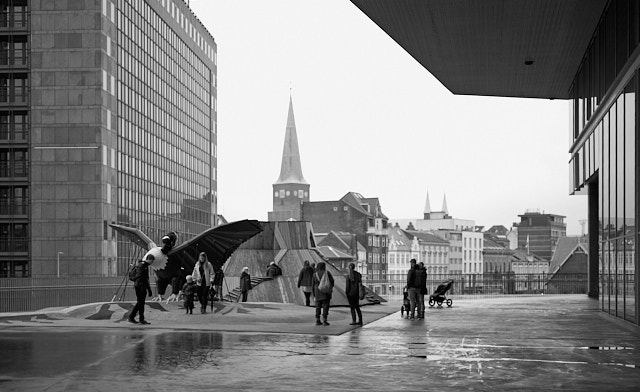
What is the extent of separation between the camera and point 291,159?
559 feet

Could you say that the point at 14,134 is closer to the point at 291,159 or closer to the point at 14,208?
the point at 14,208

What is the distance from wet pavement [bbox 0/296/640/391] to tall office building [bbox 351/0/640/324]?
7.97ft

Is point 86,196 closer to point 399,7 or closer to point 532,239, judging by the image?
point 399,7

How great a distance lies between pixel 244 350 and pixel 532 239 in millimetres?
183681

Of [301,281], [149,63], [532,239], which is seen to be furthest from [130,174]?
[532,239]

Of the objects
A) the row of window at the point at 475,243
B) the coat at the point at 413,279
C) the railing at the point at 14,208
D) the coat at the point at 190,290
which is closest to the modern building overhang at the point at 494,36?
the coat at the point at 413,279

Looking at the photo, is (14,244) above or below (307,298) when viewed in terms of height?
above

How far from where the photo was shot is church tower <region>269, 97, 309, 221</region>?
167 metres

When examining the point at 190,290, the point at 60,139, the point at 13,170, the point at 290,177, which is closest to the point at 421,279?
the point at 190,290

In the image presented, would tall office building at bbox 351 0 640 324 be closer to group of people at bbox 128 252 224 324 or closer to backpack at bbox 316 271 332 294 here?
backpack at bbox 316 271 332 294

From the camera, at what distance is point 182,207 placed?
102250mm

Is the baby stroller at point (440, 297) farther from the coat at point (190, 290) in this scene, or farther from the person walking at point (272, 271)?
the coat at point (190, 290)

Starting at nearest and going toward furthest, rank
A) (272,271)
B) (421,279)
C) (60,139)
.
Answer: (421,279)
(272,271)
(60,139)

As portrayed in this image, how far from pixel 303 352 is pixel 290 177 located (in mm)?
153564
